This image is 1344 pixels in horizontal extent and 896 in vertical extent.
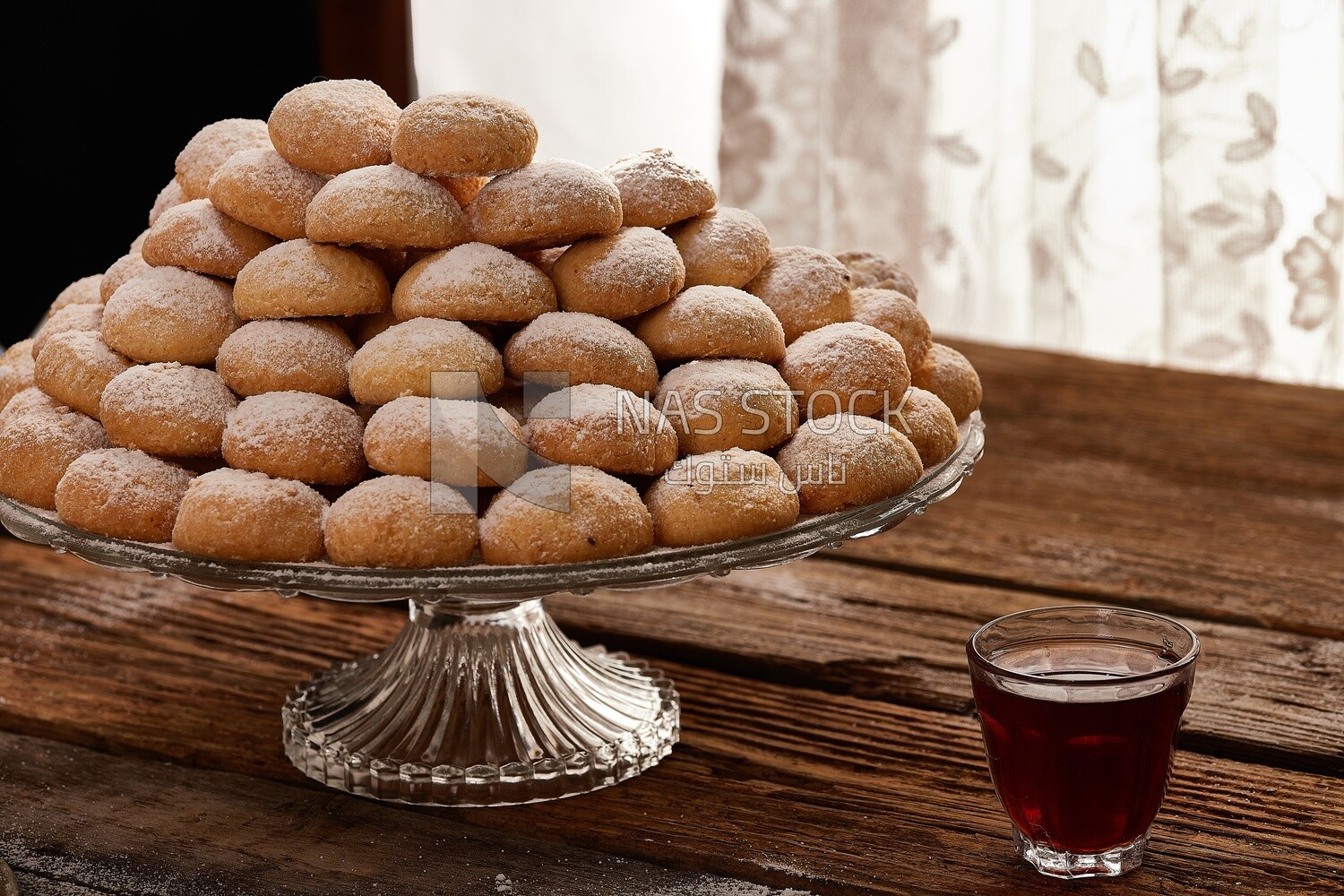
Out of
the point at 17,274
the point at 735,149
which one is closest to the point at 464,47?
the point at 735,149

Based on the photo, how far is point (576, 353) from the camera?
3.03ft

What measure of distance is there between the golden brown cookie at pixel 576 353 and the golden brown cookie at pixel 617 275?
0.6 inches

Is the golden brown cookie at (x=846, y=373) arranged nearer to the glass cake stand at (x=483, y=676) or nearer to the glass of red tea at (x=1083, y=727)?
the glass cake stand at (x=483, y=676)

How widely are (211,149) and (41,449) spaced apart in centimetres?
26

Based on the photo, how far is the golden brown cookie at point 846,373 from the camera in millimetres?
995

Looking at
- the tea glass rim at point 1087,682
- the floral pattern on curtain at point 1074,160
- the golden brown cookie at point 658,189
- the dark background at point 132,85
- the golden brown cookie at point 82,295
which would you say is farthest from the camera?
the dark background at point 132,85

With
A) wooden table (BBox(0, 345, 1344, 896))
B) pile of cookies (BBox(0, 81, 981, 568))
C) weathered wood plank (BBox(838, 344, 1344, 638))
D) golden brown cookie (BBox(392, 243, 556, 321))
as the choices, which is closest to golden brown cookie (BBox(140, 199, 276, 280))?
pile of cookies (BBox(0, 81, 981, 568))

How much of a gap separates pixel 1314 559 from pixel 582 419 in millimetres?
801

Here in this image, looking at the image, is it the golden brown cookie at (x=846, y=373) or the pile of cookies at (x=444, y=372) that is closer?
the pile of cookies at (x=444, y=372)

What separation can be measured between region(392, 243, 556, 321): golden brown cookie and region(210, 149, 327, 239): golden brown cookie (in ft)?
0.30

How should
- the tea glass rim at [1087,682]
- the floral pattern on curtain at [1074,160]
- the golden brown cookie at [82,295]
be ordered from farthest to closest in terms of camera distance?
1. the floral pattern on curtain at [1074,160]
2. the golden brown cookie at [82,295]
3. the tea glass rim at [1087,682]

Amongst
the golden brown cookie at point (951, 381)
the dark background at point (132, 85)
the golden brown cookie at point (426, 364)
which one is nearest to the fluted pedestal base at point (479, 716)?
the golden brown cookie at point (426, 364)

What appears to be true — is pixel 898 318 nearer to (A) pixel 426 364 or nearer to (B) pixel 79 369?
(A) pixel 426 364

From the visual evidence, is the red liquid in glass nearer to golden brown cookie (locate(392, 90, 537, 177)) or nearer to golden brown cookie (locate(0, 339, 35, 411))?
golden brown cookie (locate(392, 90, 537, 177))
